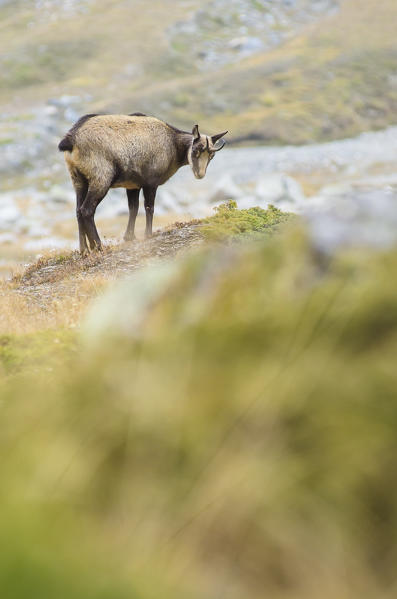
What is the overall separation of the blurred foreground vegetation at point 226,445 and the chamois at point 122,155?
12264 mm

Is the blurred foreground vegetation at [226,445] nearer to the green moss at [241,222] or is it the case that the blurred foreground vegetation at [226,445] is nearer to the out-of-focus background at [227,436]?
the out-of-focus background at [227,436]

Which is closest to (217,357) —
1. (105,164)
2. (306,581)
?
(306,581)

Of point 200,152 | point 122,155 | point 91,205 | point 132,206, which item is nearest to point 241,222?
point 200,152

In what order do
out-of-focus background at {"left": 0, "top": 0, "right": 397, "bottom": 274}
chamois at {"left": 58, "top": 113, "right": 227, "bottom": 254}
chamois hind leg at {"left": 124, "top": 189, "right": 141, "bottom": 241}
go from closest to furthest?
chamois at {"left": 58, "top": 113, "right": 227, "bottom": 254} < chamois hind leg at {"left": 124, "top": 189, "right": 141, "bottom": 241} < out-of-focus background at {"left": 0, "top": 0, "right": 397, "bottom": 274}

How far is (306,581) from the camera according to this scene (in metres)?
1.72

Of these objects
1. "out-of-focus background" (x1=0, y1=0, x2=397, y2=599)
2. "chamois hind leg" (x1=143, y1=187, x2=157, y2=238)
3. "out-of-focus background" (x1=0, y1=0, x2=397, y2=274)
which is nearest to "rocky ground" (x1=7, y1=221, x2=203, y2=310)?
"chamois hind leg" (x1=143, y1=187, x2=157, y2=238)

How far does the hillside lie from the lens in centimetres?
8819

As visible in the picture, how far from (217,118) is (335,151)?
2236cm

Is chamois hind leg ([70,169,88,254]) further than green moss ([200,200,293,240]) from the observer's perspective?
Yes

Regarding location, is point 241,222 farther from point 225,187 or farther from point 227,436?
point 225,187

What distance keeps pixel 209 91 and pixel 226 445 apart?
102m

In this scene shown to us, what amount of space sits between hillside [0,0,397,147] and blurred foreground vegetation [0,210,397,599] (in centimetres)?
8155

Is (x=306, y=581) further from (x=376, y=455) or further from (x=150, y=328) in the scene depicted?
(x=150, y=328)

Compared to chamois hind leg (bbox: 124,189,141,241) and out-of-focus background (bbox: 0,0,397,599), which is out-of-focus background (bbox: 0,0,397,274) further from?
out-of-focus background (bbox: 0,0,397,599)
